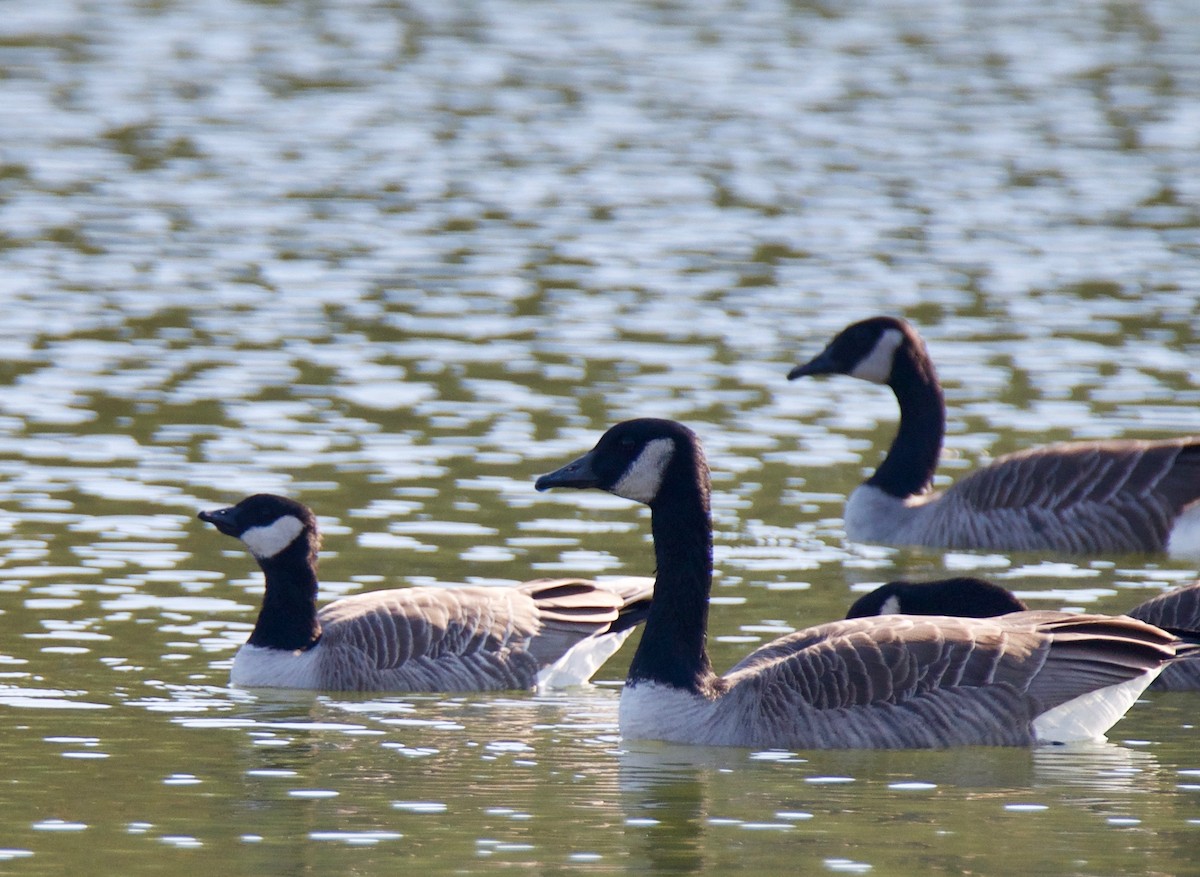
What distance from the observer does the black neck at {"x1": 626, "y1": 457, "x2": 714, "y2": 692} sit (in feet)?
40.0

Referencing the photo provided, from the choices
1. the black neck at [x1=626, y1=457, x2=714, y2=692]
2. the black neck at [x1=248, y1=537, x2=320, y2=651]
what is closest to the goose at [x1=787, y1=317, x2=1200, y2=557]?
the black neck at [x1=248, y1=537, x2=320, y2=651]

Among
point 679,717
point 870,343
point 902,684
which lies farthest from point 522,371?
point 902,684

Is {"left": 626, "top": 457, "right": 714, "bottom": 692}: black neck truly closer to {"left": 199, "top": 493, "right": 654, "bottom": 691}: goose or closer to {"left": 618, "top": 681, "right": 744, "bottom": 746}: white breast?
{"left": 618, "top": 681, "right": 744, "bottom": 746}: white breast

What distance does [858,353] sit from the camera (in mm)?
19391

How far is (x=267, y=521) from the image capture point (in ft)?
45.4

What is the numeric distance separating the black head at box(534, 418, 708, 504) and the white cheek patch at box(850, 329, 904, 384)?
7.13 metres

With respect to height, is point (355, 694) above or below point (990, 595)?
→ below

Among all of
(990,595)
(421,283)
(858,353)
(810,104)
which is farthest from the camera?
(810,104)

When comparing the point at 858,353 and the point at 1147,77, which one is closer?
the point at 858,353

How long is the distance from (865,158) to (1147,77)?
1060cm

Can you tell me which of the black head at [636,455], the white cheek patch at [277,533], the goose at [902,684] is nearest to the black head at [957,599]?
the goose at [902,684]

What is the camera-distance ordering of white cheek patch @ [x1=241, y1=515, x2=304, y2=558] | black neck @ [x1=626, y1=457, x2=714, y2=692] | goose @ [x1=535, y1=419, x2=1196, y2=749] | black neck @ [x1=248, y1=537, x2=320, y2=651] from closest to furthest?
goose @ [x1=535, y1=419, x2=1196, y2=749]
black neck @ [x1=626, y1=457, x2=714, y2=692]
black neck @ [x1=248, y1=537, x2=320, y2=651]
white cheek patch @ [x1=241, y1=515, x2=304, y2=558]

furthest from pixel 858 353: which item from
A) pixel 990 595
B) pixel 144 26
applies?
pixel 144 26

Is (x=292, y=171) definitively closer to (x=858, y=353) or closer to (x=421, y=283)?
(x=421, y=283)
